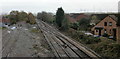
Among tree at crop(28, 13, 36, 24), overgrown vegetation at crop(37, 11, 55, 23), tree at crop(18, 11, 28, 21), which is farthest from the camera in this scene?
tree at crop(18, 11, 28, 21)

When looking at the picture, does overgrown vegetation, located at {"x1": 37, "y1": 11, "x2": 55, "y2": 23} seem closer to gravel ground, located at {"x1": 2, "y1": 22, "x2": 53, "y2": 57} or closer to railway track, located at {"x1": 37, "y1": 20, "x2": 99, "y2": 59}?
gravel ground, located at {"x1": 2, "y1": 22, "x2": 53, "y2": 57}

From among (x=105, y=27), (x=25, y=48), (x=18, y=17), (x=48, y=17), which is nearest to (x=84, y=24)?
(x=105, y=27)

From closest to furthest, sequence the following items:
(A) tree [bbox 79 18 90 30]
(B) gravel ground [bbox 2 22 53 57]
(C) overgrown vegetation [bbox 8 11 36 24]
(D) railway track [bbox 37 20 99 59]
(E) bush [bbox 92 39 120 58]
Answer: (E) bush [bbox 92 39 120 58] < (D) railway track [bbox 37 20 99 59] < (B) gravel ground [bbox 2 22 53 57] < (A) tree [bbox 79 18 90 30] < (C) overgrown vegetation [bbox 8 11 36 24]

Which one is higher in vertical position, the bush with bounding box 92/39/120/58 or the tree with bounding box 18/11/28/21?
the tree with bounding box 18/11/28/21

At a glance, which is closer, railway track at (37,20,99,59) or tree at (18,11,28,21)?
railway track at (37,20,99,59)

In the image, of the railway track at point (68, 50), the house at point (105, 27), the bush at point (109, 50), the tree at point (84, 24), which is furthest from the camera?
the tree at point (84, 24)

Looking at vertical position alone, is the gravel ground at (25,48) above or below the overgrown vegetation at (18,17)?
below

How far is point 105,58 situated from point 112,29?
69.6 ft

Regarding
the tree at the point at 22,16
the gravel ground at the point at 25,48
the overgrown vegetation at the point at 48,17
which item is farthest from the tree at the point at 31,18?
the gravel ground at the point at 25,48

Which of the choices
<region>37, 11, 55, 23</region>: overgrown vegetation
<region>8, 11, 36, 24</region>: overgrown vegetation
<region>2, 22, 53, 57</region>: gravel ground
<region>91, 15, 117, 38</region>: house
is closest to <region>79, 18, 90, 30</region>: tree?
<region>91, 15, 117, 38</region>: house

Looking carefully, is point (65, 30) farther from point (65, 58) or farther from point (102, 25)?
point (65, 58)

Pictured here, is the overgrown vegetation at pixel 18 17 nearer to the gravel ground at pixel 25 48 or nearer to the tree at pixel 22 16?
the tree at pixel 22 16

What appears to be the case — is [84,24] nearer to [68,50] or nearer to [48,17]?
[68,50]

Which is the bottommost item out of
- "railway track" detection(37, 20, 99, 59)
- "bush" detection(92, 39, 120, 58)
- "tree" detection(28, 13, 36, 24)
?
"railway track" detection(37, 20, 99, 59)
